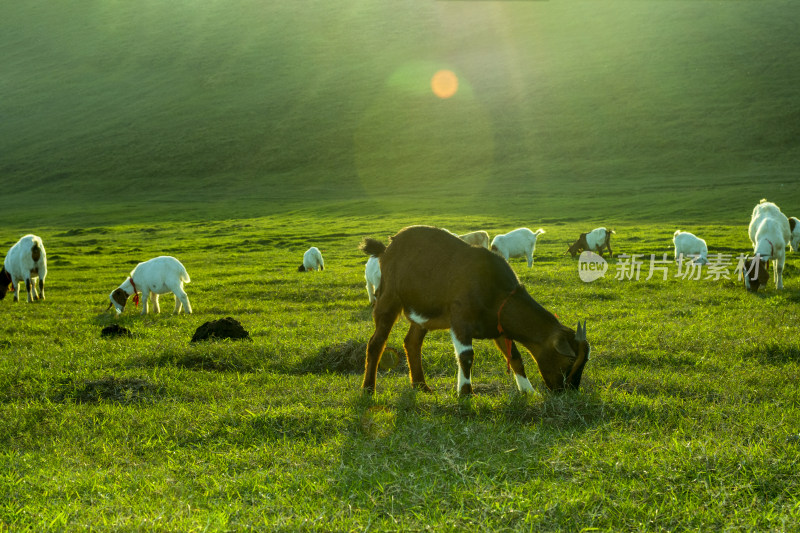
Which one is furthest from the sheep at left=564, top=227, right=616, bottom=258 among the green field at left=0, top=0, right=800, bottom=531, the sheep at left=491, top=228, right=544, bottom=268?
the sheep at left=491, top=228, right=544, bottom=268

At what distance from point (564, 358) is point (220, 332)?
23.2 ft

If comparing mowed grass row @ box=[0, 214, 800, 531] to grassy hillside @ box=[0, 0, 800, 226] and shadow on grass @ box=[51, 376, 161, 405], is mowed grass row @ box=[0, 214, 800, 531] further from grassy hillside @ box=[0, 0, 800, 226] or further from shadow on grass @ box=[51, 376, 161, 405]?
grassy hillside @ box=[0, 0, 800, 226]

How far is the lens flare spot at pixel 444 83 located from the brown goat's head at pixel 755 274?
4897 inches

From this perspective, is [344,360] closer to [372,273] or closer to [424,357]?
[424,357]

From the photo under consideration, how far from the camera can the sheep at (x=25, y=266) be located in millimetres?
20781

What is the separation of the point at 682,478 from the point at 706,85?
416ft

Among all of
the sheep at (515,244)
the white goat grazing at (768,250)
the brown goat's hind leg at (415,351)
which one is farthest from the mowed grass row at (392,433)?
the sheep at (515,244)

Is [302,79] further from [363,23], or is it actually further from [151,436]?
[151,436]

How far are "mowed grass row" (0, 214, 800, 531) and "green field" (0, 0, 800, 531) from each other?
33 mm

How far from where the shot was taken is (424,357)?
10773 millimetres

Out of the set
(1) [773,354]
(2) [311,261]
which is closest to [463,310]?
(1) [773,354]

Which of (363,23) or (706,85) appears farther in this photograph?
(363,23)

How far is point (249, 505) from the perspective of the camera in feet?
17.8

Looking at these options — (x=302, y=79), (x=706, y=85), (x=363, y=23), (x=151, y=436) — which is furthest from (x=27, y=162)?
(x=151, y=436)
